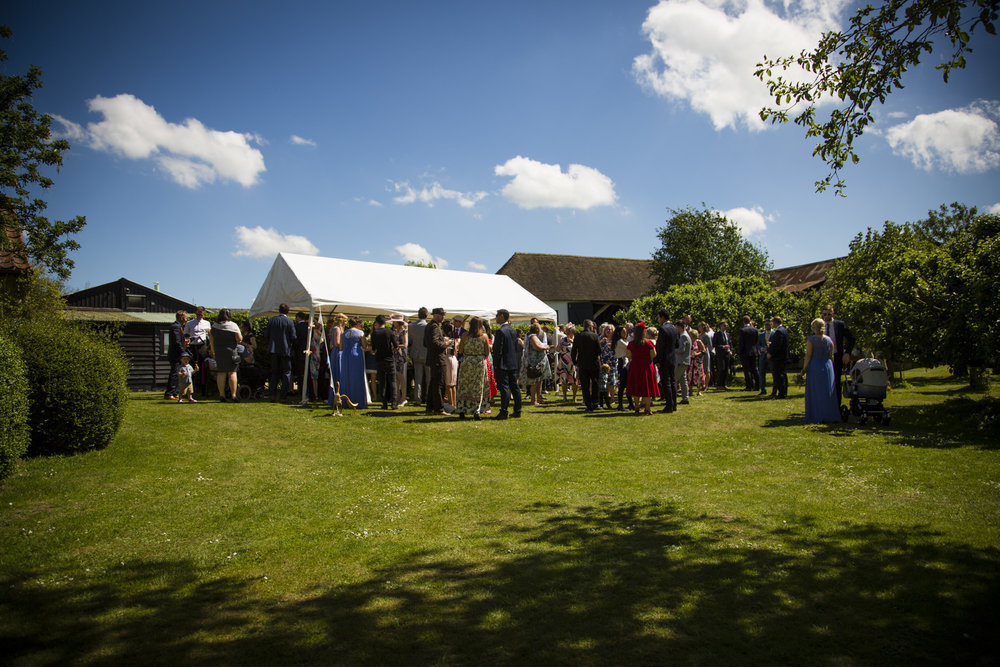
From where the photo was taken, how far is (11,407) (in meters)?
5.78

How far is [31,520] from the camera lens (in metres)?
4.90

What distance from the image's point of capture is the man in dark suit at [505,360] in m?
10.7

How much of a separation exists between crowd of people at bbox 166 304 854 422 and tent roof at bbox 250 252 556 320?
0.68 metres

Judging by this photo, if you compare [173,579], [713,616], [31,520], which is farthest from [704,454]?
[31,520]

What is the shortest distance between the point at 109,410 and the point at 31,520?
Answer: 2559 millimetres

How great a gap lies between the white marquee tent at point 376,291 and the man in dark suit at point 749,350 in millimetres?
5862

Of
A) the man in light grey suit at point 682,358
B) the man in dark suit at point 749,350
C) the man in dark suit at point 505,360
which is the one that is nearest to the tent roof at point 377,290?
the man in dark suit at point 505,360

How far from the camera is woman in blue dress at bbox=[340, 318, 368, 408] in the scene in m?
11.6

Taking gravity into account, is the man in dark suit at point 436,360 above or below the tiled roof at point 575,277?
below

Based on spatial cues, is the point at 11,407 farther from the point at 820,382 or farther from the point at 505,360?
the point at 820,382

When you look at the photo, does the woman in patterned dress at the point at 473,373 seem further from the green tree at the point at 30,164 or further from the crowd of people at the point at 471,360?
the green tree at the point at 30,164

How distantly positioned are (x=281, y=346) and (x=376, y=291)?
3175 mm

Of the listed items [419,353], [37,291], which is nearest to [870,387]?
[419,353]

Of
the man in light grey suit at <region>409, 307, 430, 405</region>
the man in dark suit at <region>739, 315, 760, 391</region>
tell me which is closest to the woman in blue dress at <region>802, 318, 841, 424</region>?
the man in dark suit at <region>739, 315, 760, 391</region>
